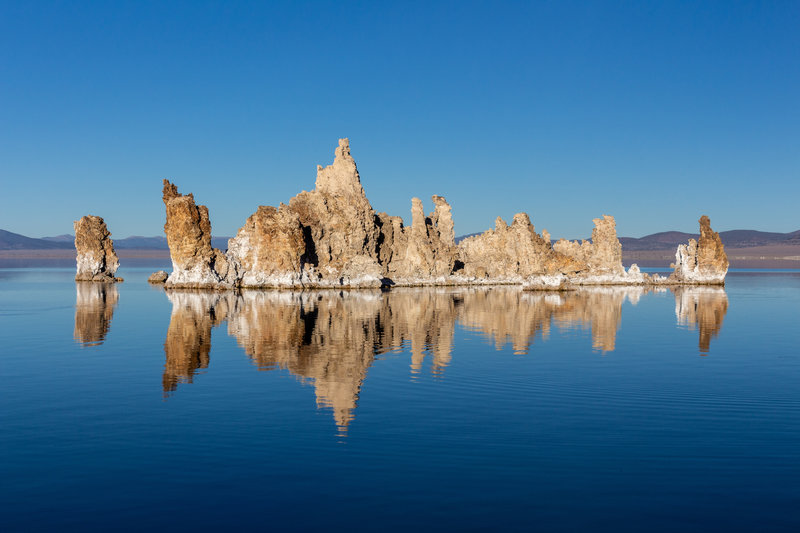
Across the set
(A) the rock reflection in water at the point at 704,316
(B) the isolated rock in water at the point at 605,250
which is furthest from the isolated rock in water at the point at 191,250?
(B) the isolated rock in water at the point at 605,250

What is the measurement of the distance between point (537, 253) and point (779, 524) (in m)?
110

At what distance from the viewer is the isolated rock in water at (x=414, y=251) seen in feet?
394

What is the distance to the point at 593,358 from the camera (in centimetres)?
3062

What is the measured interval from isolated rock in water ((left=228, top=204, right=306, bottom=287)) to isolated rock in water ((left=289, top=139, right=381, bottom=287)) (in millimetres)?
6707

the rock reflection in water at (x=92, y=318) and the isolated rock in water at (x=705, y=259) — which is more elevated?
the isolated rock in water at (x=705, y=259)

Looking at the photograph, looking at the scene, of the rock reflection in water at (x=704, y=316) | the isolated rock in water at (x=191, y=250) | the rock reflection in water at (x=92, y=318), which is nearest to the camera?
the rock reflection in water at (x=92, y=318)

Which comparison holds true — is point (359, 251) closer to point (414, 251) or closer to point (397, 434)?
point (414, 251)

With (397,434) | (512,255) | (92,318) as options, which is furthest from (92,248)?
(397,434)

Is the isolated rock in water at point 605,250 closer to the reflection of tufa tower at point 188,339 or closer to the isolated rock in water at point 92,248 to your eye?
the reflection of tufa tower at point 188,339

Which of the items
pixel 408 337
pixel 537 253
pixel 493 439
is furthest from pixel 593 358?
pixel 537 253

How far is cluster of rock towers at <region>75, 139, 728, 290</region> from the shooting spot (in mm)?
98062

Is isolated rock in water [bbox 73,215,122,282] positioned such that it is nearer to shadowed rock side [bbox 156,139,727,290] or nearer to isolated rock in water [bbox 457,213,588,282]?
shadowed rock side [bbox 156,139,727,290]

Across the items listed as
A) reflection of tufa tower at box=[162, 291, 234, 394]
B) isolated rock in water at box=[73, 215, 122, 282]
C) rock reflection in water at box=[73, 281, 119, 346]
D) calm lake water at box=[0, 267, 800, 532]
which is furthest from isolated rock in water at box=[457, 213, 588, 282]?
calm lake water at box=[0, 267, 800, 532]

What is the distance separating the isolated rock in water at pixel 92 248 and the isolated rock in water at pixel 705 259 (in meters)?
117
